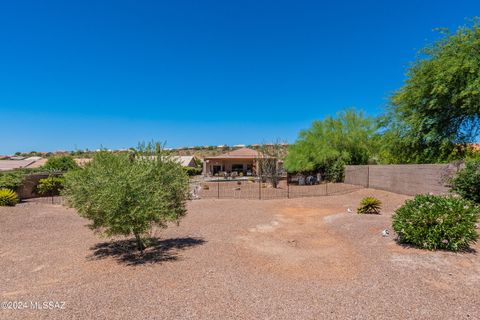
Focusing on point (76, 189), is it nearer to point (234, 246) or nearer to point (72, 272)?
point (72, 272)

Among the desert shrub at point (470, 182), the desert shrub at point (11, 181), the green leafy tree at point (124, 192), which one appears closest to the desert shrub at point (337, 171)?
the desert shrub at point (470, 182)

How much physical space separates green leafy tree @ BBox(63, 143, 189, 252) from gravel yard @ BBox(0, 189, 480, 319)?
119 cm

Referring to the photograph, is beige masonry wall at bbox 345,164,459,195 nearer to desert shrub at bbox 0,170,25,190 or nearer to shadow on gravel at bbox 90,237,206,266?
shadow on gravel at bbox 90,237,206,266

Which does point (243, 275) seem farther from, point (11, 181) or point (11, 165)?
point (11, 165)

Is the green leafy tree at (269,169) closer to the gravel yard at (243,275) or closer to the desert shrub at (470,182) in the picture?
the gravel yard at (243,275)

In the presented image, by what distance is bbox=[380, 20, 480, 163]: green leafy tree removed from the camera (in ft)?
55.1

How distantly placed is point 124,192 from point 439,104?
1869cm

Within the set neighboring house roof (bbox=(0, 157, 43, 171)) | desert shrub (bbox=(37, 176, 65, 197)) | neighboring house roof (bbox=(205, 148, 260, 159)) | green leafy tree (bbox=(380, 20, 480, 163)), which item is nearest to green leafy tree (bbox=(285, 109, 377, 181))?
green leafy tree (bbox=(380, 20, 480, 163))

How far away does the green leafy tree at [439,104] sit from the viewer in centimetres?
1678

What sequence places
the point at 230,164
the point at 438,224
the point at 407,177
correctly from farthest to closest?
the point at 230,164 → the point at 407,177 → the point at 438,224

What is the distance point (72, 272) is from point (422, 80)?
2049 centimetres

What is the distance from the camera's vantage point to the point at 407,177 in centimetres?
2009

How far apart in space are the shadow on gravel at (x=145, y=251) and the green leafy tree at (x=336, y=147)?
22698mm

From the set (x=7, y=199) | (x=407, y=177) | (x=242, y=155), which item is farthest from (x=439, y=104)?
(x=242, y=155)
